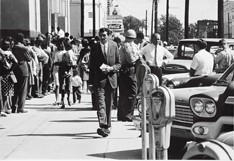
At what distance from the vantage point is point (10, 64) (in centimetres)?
1355

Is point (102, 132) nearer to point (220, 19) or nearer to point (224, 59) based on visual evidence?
point (224, 59)

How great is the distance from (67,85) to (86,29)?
263 feet

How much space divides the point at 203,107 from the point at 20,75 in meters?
8.30

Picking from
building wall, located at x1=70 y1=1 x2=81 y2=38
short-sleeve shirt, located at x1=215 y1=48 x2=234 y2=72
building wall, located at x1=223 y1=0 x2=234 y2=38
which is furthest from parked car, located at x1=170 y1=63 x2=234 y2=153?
building wall, located at x1=70 y1=1 x2=81 y2=38

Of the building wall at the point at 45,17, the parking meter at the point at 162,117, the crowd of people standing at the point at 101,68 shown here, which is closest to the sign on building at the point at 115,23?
the crowd of people standing at the point at 101,68

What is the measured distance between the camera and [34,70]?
17.4 metres

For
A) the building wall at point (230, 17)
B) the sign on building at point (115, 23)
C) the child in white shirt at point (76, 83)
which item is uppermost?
the building wall at point (230, 17)

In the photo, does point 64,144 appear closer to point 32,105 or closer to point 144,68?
point 144,68

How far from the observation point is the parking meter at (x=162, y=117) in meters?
5.76

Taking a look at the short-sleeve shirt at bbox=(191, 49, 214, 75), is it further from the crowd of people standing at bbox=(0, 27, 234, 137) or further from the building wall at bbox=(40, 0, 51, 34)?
the building wall at bbox=(40, 0, 51, 34)

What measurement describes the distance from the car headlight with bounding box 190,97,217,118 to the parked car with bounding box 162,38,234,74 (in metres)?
11.5

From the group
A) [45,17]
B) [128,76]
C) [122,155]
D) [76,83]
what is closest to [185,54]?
[76,83]

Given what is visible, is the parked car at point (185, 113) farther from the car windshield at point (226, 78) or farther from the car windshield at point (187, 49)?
the car windshield at point (187, 49)

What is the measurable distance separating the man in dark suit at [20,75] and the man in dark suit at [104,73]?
4.10 m
